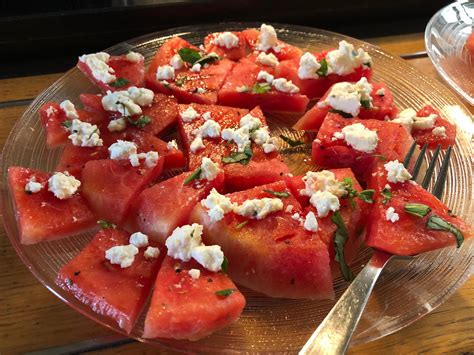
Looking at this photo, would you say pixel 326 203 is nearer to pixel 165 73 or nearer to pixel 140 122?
pixel 140 122

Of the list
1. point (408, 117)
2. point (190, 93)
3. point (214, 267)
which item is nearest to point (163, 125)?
point (190, 93)

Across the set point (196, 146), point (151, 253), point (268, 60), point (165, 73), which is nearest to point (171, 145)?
point (196, 146)

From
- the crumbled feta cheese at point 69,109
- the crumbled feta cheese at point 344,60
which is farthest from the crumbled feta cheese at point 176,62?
the crumbled feta cheese at point 344,60

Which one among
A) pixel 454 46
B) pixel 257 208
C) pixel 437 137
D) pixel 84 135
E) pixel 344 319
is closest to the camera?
pixel 344 319

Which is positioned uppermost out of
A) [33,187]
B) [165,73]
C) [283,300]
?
[165,73]

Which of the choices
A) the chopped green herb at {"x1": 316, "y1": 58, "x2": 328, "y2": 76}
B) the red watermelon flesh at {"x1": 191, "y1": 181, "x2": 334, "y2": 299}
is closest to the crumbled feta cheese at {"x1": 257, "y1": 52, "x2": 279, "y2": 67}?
the chopped green herb at {"x1": 316, "y1": 58, "x2": 328, "y2": 76}

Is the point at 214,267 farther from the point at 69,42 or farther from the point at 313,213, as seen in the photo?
the point at 69,42

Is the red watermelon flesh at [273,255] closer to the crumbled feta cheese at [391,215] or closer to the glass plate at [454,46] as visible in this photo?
the crumbled feta cheese at [391,215]
